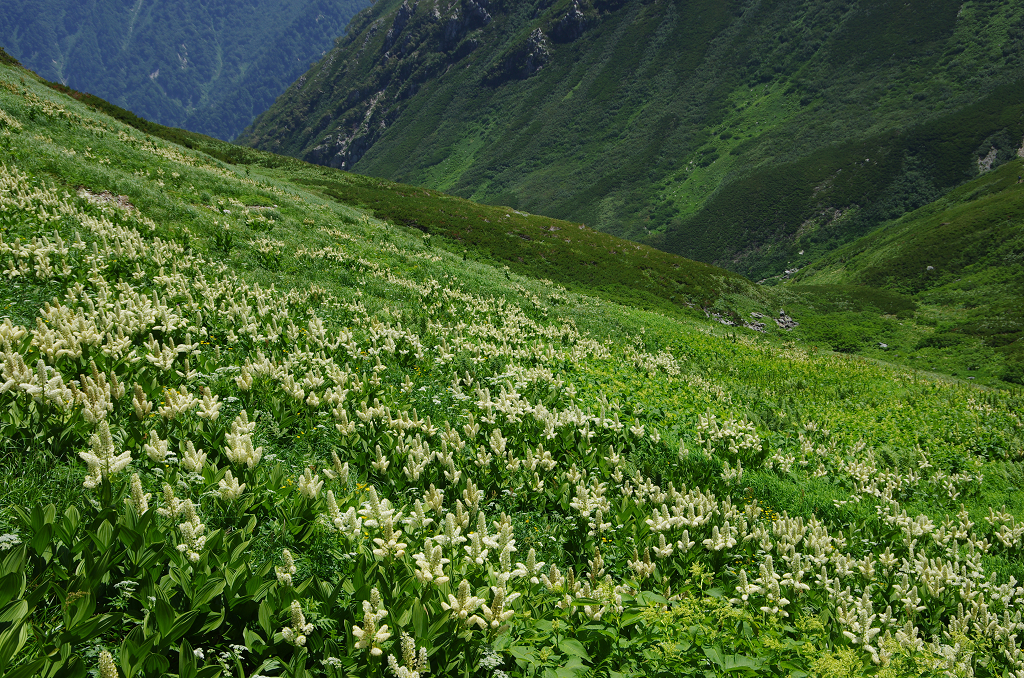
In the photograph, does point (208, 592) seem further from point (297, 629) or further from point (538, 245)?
point (538, 245)

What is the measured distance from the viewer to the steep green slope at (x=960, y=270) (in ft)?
131

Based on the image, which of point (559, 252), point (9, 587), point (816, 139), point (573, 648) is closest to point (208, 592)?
point (9, 587)

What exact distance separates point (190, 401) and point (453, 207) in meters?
57.3

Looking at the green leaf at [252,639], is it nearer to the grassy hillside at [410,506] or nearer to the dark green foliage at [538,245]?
the grassy hillside at [410,506]

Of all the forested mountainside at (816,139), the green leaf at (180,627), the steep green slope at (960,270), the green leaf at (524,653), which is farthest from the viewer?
the forested mountainside at (816,139)

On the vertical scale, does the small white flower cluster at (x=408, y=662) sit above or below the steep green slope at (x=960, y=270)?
below

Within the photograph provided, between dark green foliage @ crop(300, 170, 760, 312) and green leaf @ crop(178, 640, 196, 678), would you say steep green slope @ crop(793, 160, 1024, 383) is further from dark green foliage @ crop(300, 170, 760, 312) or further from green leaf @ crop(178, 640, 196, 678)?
green leaf @ crop(178, 640, 196, 678)

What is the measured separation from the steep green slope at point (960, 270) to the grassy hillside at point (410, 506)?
121ft

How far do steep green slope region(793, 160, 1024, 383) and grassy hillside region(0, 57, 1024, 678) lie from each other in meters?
36.9

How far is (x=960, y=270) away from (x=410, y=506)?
91959 millimetres

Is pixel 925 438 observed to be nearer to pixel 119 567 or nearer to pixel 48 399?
pixel 119 567

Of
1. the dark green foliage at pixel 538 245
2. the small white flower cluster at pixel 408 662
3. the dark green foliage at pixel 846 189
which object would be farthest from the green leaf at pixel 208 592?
the dark green foliage at pixel 846 189

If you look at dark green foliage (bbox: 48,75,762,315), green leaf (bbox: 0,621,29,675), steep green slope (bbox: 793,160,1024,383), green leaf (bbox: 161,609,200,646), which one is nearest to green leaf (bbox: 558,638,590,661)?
green leaf (bbox: 161,609,200,646)

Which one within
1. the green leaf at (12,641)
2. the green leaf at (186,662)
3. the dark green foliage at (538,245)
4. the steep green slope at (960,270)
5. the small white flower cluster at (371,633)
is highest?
the steep green slope at (960,270)
